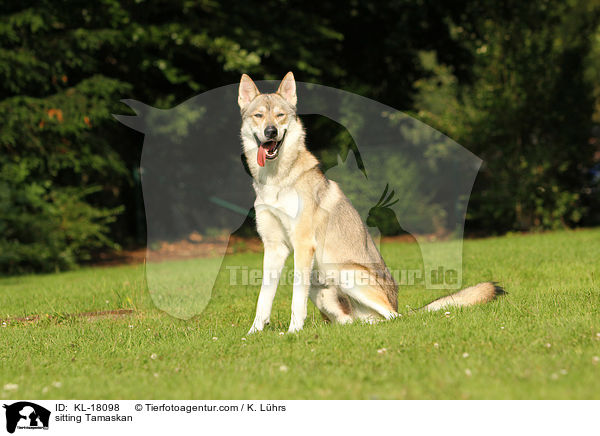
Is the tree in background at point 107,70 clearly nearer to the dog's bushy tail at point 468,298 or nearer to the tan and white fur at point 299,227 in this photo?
the tan and white fur at point 299,227

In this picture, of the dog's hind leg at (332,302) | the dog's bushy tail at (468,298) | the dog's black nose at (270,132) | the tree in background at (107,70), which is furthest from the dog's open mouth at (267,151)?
the tree in background at (107,70)

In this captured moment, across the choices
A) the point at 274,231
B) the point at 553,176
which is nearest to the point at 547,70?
the point at 553,176

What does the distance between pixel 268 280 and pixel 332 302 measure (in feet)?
2.33

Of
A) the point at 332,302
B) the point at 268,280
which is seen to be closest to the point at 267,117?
the point at 268,280

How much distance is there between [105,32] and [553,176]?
1187 cm

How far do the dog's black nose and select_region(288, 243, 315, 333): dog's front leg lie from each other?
43.2 inches

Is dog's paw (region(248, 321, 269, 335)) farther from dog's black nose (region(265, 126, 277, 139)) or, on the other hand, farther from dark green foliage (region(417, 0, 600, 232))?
dark green foliage (region(417, 0, 600, 232))

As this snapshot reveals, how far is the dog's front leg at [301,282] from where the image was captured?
579 cm

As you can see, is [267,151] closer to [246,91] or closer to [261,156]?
[261,156]

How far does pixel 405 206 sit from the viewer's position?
1538 centimetres

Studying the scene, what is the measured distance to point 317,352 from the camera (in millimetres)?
4887

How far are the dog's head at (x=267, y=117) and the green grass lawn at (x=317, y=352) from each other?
1.84 meters

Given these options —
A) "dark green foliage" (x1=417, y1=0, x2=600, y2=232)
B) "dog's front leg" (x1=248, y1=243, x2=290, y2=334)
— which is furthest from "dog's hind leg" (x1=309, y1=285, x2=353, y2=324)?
"dark green foliage" (x1=417, y1=0, x2=600, y2=232)
